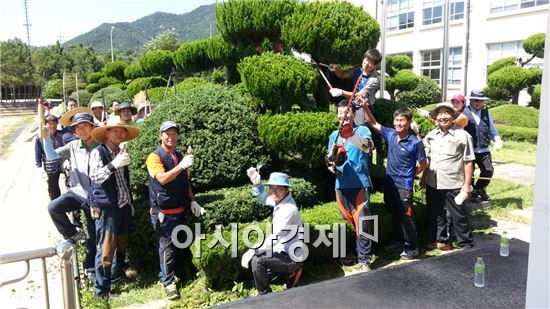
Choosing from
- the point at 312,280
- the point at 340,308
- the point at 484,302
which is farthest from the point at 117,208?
the point at 484,302

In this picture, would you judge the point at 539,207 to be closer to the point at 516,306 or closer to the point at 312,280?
the point at 516,306

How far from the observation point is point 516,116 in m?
15.0

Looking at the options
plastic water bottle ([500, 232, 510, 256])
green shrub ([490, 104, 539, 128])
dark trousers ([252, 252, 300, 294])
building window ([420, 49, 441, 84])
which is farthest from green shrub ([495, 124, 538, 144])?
building window ([420, 49, 441, 84])

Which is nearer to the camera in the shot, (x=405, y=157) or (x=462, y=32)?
(x=405, y=157)

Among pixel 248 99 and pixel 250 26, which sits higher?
pixel 250 26

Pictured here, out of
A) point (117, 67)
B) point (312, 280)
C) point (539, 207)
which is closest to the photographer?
point (539, 207)

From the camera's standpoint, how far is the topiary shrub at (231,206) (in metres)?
4.26

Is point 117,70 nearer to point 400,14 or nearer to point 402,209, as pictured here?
point 400,14

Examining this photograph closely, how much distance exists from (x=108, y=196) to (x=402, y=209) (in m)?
2.90

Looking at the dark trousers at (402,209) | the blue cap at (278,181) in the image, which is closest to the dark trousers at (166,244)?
the blue cap at (278,181)

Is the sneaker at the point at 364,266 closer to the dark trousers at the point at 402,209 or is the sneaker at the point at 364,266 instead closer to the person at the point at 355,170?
the person at the point at 355,170

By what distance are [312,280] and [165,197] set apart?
64.5 inches

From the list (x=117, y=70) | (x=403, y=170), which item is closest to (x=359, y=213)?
(x=403, y=170)

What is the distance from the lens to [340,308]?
7.16 ft
